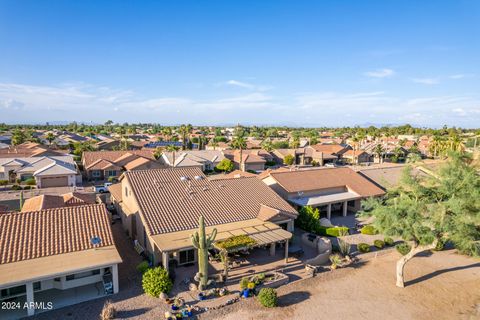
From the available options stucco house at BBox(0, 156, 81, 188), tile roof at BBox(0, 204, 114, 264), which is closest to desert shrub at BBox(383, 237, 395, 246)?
tile roof at BBox(0, 204, 114, 264)

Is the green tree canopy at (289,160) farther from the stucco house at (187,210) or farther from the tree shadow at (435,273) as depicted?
the tree shadow at (435,273)

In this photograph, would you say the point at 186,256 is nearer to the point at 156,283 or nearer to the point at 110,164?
the point at 156,283

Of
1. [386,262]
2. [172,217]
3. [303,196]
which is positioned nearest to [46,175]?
[172,217]

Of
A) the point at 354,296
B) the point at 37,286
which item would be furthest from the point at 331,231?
the point at 37,286

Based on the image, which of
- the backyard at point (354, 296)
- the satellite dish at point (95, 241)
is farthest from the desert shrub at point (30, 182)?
the satellite dish at point (95, 241)

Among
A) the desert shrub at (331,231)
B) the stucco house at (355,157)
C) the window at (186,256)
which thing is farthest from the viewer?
the stucco house at (355,157)

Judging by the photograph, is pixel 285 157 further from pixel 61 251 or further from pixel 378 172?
pixel 61 251
